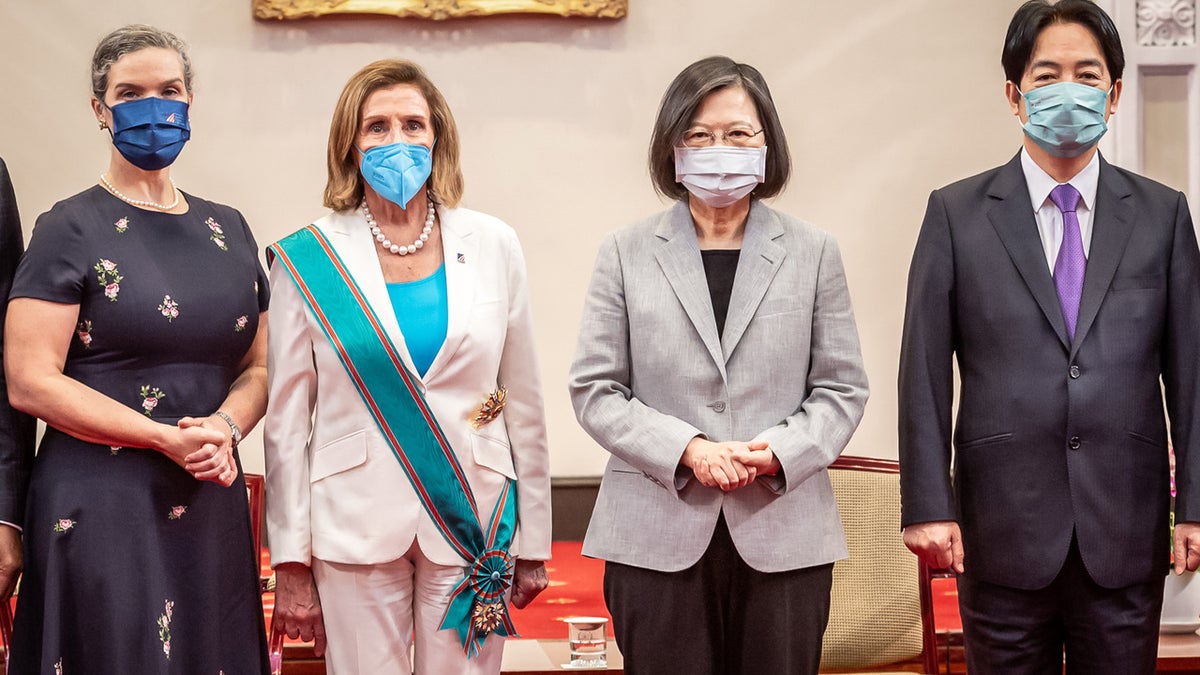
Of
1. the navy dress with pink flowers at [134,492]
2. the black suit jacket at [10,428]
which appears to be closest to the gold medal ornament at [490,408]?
the navy dress with pink flowers at [134,492]

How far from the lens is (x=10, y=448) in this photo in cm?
229

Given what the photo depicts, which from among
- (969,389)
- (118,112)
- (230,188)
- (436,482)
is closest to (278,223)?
(230,188)

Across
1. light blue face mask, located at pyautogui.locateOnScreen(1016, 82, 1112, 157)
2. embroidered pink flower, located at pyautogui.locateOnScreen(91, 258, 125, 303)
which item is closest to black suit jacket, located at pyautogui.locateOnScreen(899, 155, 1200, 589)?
light blue face mask, located at pyautogui.locateOnScreen(1016, 82, 1112, 157)

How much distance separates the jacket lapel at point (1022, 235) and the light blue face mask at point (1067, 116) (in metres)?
0.10

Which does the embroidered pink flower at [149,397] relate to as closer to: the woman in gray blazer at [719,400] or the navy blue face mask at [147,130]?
the navy blue face mask at [147,130]

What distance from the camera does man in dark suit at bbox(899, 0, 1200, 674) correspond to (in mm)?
2188

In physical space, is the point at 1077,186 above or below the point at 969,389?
above

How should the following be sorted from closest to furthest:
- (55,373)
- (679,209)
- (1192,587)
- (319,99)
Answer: (55,373)
(679,209)
(1192,587)
(319,99)

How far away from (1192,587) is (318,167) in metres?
3.15

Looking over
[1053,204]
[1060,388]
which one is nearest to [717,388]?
[1060,388]

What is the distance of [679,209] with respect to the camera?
93.1 inches

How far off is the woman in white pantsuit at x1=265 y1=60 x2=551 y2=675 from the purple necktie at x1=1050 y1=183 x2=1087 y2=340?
96 cm

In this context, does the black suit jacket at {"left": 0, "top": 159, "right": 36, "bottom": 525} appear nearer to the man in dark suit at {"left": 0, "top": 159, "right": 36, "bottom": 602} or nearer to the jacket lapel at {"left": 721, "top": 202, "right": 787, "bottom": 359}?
the man in dark suit at {"left": 0, "top": 159, "right": 36, "bottom": 602}

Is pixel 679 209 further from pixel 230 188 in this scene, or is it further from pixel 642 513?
pixel 230 188
